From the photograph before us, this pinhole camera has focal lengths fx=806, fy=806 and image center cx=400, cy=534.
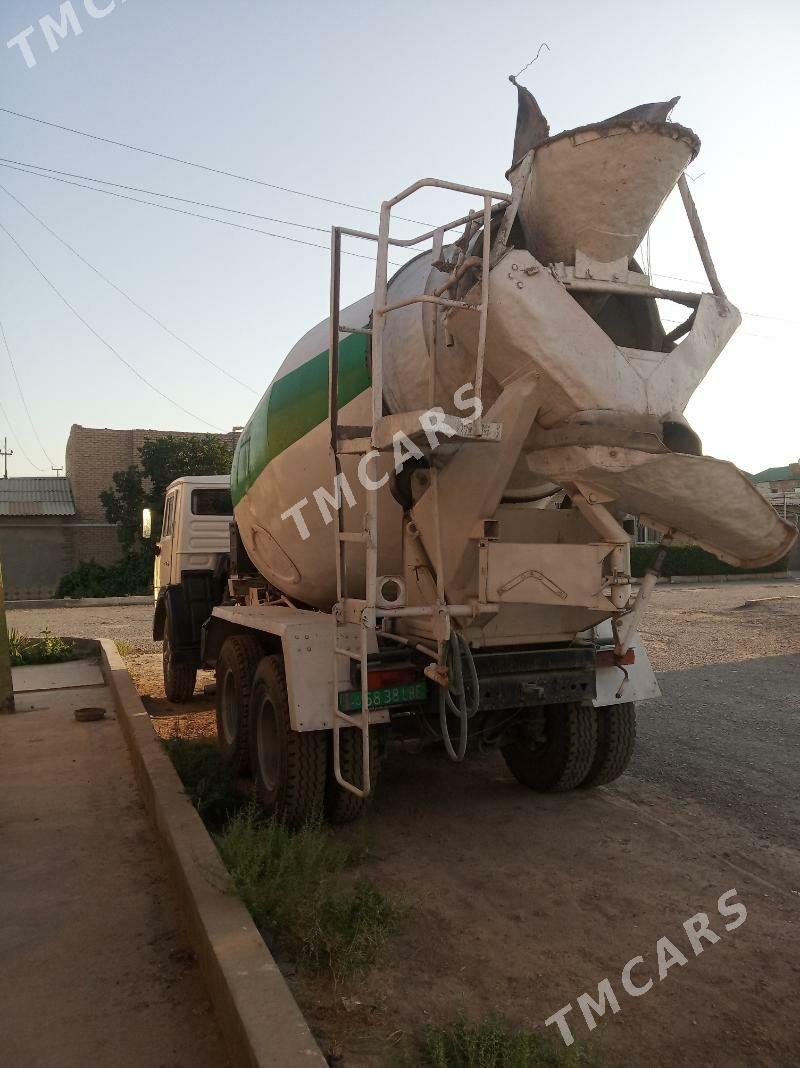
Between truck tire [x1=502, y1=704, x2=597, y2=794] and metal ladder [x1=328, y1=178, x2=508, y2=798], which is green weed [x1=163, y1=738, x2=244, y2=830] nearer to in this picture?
metal ladder [x1=328, y1=178, x2=508, y2=798]

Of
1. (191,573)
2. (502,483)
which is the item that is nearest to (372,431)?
(502,483)

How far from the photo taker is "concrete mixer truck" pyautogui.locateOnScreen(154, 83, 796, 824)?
3.64m

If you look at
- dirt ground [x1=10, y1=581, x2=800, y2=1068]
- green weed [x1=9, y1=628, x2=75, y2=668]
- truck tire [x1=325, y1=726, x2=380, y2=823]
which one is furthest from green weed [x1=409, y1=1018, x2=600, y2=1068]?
green weed [x1=9, y1=628, x2=75, y2=668]

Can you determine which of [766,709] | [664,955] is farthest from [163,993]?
[766,709]

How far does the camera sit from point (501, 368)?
3781 mm

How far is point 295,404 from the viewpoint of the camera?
5.31 meters

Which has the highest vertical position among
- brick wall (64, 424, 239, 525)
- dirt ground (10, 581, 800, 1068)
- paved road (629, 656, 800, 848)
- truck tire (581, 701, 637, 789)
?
brick wall (64, 424, 239, 525)

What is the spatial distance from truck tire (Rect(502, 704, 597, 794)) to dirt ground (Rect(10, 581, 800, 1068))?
0.14 m

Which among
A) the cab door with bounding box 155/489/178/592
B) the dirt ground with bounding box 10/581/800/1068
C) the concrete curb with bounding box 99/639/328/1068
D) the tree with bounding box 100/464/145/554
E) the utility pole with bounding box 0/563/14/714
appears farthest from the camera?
the tree with bounding box 100/464/145/554

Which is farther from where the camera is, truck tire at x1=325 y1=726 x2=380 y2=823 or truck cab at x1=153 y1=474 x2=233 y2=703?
truck cab at x1=153 y1=474 x2=233 y2=703

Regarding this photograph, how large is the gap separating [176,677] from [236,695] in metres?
3.00

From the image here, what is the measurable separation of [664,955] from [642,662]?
6.87 feet

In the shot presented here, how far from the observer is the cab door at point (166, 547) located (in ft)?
29.5

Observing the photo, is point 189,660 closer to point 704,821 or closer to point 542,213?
point 704,821
